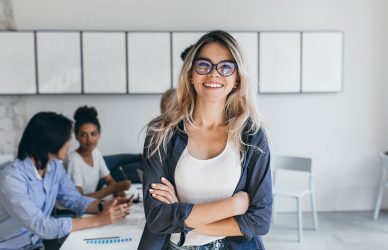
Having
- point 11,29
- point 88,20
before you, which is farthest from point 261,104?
point 11,29

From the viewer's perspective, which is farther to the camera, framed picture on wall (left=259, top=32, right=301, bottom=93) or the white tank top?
framed picture on wall (left=259, top=32, right=301, bottom=93)

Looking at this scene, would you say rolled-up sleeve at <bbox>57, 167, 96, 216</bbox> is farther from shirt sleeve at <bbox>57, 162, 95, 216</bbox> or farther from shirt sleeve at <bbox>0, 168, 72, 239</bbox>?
shirt sleeve at <bbox>0, 168, 72, 239</bbox>

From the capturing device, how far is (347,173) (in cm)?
481

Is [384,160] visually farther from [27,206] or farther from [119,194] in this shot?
[27,206]

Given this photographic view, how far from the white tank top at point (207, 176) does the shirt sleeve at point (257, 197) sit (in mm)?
55

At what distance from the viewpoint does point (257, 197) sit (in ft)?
4.89

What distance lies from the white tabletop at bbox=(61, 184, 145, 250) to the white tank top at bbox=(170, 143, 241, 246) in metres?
0.53

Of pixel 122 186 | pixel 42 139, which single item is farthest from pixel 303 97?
pixel 42 139

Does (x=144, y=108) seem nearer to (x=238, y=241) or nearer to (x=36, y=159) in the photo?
(x=36, y=159)

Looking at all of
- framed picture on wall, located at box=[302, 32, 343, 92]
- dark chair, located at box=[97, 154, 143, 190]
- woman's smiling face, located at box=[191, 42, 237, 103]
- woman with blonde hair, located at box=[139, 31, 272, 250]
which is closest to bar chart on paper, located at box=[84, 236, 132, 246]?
woman with blonde hair, located at box=[139, 31, 272, 250]

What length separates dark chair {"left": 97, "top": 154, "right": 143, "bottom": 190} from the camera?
3850 mm

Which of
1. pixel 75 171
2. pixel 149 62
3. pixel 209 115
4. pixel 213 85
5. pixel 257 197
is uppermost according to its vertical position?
pixel 149 62

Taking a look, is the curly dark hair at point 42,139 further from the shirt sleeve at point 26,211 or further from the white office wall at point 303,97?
the white office wall at point 303,97

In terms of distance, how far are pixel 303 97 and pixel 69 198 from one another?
Answer: 9.73 ft
